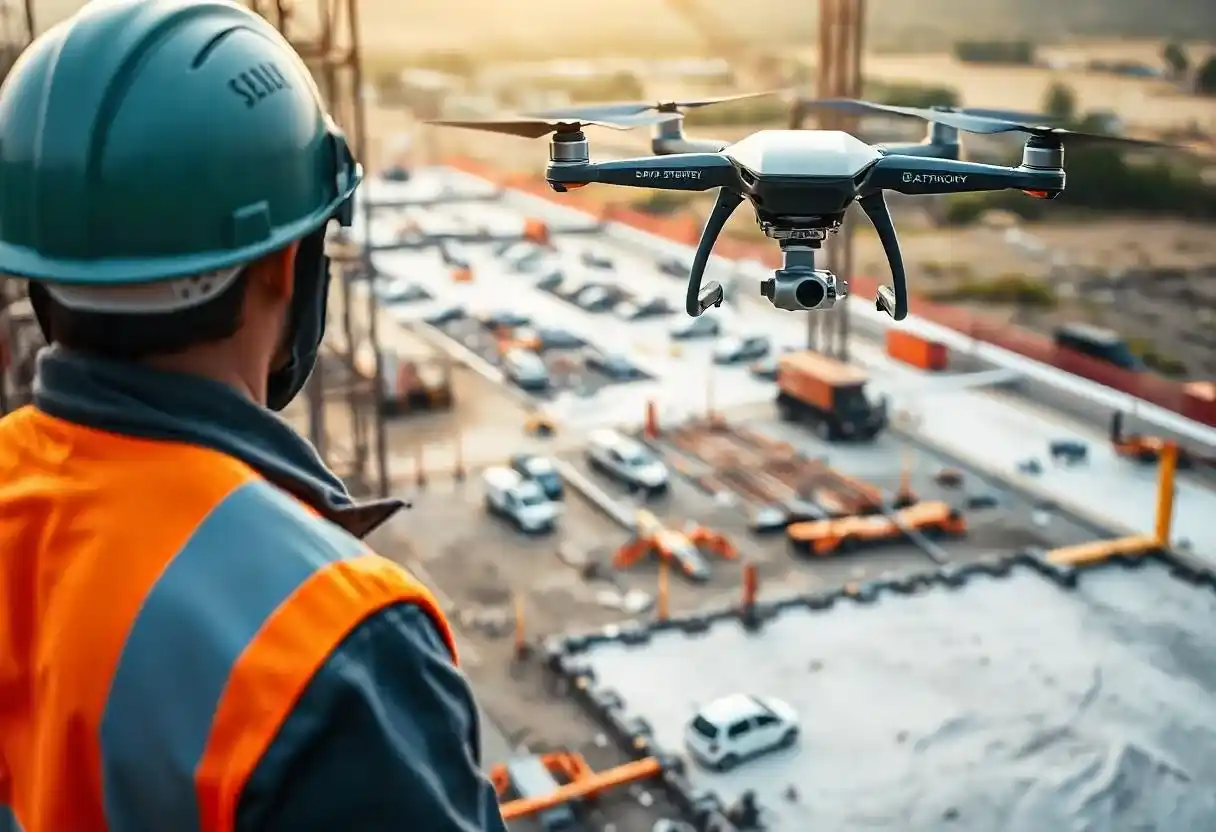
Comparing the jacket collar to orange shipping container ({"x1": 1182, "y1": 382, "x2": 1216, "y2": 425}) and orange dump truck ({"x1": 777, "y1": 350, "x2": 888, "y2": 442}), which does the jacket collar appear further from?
orange shipping container ({"x1": 1182, "y1": 382, "x2": 1216, "y2": 425})

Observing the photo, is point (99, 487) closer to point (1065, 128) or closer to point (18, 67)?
point (18, 67)

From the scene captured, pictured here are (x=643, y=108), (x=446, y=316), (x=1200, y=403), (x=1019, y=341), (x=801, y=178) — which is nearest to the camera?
(x=801, y=178)

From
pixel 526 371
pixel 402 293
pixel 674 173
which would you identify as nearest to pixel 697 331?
pixel 526 371

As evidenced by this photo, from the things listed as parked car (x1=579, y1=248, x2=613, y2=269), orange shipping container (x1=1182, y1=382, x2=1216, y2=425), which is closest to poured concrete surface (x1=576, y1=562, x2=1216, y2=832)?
orange shipping container (x1=1182, y1=382, x2=1216, y2=425)

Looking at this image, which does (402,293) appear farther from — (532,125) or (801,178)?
(801,178)

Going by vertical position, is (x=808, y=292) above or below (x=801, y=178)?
below

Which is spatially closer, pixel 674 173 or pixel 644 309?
pixel 674 173
